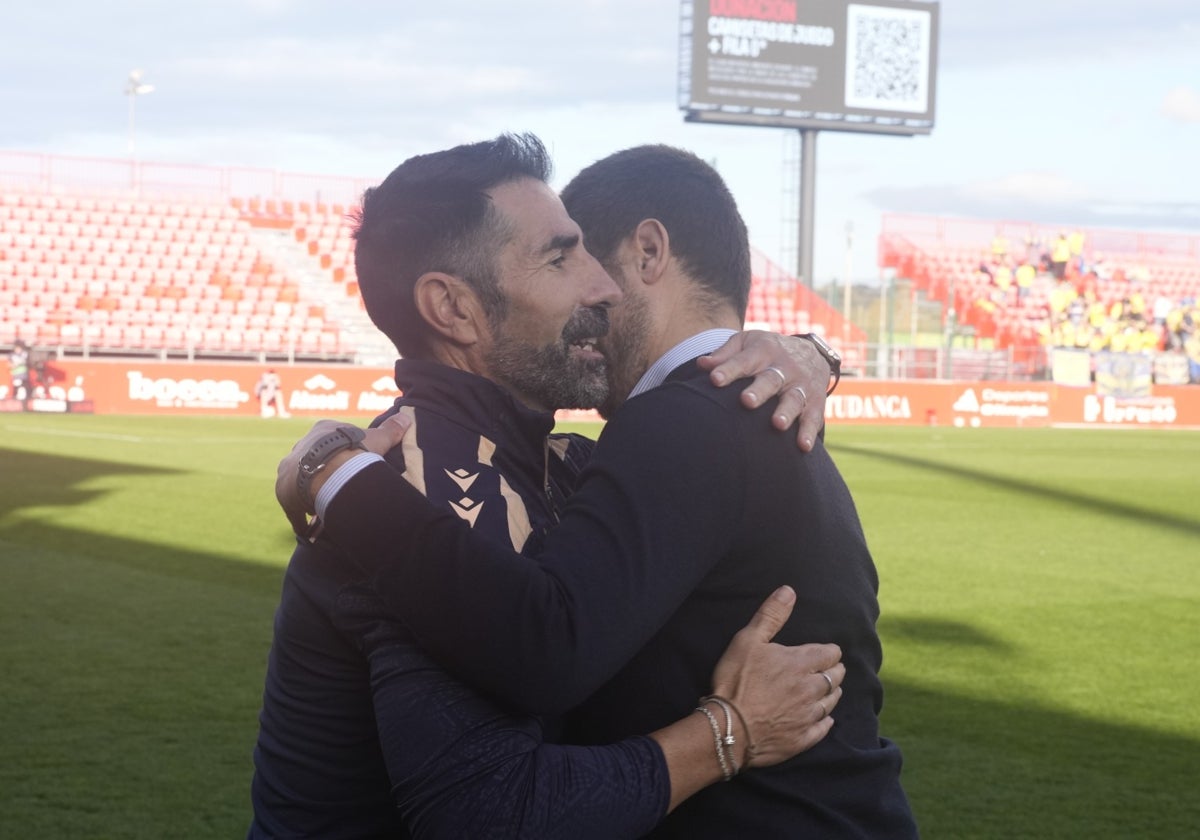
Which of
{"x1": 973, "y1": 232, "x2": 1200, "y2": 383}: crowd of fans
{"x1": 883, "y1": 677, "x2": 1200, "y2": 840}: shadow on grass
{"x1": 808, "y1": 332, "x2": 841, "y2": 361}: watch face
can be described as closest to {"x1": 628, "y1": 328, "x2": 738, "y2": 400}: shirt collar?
{"x1": 808, "y1": 332, "x2": 841, "y2": 361}: watch face

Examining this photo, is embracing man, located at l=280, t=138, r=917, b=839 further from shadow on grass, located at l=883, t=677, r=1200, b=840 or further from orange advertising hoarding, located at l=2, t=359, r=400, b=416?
orange advertising hoarding, located at l=2, t=359, r=400, b=416

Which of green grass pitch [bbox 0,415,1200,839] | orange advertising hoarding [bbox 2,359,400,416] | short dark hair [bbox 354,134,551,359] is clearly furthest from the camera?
orange advertising hoarding [bbox 2,359,400,416]

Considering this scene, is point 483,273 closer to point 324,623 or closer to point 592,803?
point 324,623

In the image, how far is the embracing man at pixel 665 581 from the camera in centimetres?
194

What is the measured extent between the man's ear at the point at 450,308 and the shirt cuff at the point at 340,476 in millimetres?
357

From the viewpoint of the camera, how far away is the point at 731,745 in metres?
2.10

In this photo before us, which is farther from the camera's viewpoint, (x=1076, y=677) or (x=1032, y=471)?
(x=1032, y=471)

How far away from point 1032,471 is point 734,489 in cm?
1957

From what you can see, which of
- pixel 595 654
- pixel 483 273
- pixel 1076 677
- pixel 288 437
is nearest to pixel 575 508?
pixel 595 654

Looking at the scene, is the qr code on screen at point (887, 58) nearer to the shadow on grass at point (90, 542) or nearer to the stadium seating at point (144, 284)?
the stadium seating at point (144, 284)

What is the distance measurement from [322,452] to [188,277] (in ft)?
119

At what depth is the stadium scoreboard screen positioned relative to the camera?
3988 centimetres

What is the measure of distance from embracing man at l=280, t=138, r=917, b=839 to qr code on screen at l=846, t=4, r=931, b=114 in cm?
4069

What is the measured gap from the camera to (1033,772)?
18.2ft
